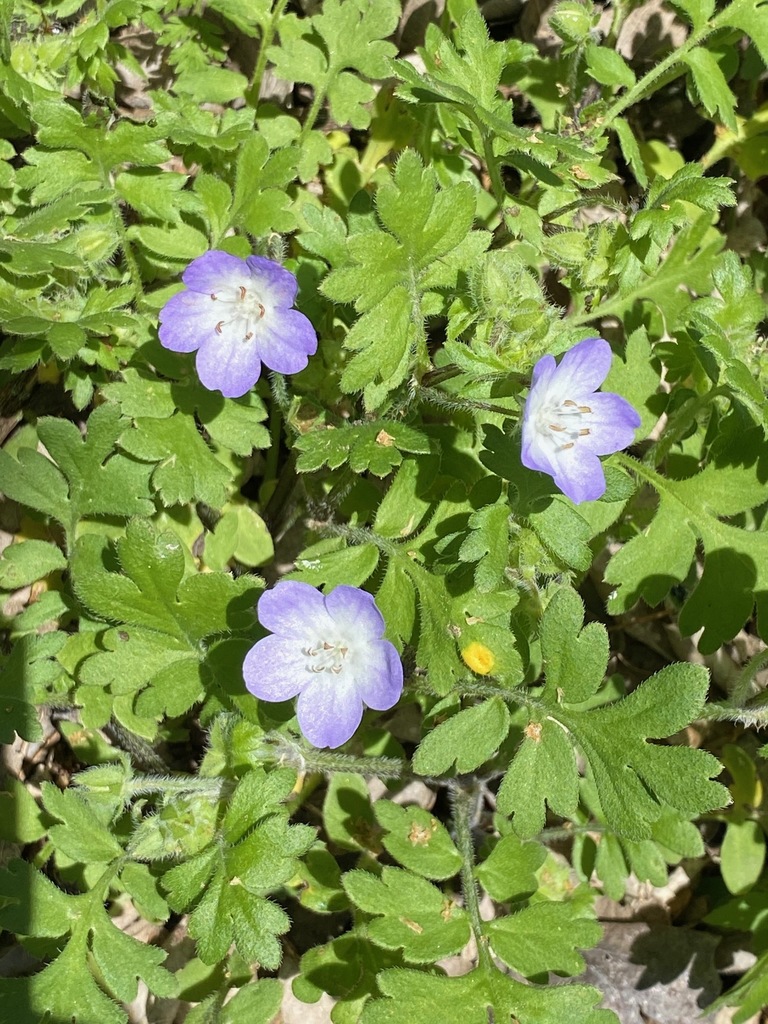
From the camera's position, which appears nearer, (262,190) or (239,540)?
(262,190)

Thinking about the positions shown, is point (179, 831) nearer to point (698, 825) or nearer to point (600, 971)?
point (600, 971)

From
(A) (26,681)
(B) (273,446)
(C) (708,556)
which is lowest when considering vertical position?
(A) (26,681)

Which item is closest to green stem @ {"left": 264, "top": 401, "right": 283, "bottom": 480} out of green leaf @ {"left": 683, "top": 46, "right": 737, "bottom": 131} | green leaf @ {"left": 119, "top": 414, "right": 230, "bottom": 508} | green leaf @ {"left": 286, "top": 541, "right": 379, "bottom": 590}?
green leaf @ {"left": 119, "top": 414, "right": 230, "bottom": 508}

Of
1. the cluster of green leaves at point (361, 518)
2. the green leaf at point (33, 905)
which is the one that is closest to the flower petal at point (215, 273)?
the cluster of green leaves at point (361, 518)

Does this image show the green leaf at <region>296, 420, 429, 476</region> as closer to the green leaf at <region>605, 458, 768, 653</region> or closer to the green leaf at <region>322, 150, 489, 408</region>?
the green leaf at <region>322, 150, 489, 408</region>

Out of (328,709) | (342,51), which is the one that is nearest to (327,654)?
(328,709)

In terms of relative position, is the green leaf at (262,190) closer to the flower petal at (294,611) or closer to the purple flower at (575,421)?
the purple flower at (575,421)

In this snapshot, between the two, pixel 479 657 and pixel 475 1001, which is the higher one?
pixel 479 657

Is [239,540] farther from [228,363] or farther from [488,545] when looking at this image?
[488,545]
